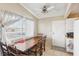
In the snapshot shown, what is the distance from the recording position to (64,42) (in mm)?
1365

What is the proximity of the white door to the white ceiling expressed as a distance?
13cm

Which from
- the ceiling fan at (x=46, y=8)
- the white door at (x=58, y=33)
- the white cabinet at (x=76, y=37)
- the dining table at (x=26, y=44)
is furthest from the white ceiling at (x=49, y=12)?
the dining table at (x=26, y=44)

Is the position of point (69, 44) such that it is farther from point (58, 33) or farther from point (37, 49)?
point (37, 49)

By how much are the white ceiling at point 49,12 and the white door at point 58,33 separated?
0.13 m

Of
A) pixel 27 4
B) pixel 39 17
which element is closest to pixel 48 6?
pixel 39 17

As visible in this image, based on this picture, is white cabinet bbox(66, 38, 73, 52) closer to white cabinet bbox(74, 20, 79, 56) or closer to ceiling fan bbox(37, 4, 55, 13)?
white cabinet bbox(74, 20, 79, 56)

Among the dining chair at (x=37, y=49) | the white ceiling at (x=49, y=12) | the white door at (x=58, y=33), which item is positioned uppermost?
the white ceiling at (x=49, y=12)

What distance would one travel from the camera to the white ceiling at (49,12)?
1.35m

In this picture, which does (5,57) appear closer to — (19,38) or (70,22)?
(19,38)

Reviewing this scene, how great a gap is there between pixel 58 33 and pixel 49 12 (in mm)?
340

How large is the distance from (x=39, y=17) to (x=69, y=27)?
465 mm

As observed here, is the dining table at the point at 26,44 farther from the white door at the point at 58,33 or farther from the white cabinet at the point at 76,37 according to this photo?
the white cabinet at the point at 76,37

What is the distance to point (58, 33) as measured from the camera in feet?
4.50

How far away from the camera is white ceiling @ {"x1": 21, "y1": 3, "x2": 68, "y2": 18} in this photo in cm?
135
